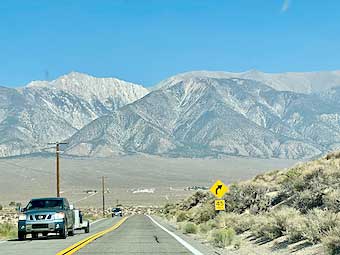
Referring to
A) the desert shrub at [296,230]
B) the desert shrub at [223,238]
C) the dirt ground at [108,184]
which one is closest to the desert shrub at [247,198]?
the desert shrub at [223,238]

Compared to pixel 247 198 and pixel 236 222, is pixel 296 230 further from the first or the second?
pixel 247 198

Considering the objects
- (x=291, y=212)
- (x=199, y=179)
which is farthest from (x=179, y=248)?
(x=199, y=179)

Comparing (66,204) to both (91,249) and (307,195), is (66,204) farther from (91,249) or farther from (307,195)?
(307,195)

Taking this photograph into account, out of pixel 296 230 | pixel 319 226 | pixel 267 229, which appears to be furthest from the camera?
pixel 267 229

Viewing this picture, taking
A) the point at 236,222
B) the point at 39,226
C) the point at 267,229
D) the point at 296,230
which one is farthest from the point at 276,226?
the point at 39,226

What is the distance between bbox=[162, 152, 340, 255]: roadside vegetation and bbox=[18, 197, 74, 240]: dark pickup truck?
19.9ft

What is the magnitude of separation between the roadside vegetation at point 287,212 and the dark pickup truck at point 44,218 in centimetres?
607

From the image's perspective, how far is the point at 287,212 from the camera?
2188 cm

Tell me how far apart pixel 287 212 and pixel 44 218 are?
9.97 meters

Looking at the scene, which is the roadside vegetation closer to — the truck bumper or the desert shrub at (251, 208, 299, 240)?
the desert shrub at (251, 208, 299, 240)

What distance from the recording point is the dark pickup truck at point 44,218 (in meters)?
26.4

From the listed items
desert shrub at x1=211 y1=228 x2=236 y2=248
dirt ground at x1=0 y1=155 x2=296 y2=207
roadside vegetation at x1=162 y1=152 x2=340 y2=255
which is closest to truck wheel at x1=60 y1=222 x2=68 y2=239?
roadside vegetation at x1=162 y1=152 x2=340 y2=255

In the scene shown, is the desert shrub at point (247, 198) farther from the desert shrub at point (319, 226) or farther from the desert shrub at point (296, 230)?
the desert shrub at point (319, 226)

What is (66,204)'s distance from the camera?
2850 centimetres
